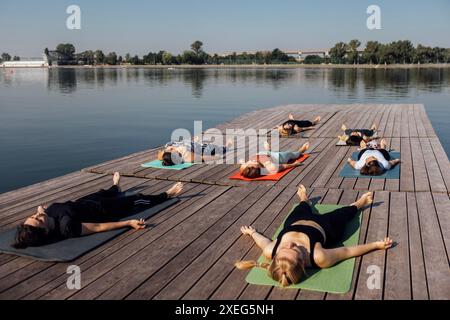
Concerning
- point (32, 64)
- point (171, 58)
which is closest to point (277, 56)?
point (171, 58)

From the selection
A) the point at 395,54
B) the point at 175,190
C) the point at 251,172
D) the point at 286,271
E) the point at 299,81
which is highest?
the point at 395,54

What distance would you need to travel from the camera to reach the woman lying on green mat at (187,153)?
9.34m

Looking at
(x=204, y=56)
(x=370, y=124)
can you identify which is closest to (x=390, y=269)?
(x=370, y=124)

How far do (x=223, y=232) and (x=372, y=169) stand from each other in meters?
3.65

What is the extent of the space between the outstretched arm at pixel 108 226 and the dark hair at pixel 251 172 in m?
2.72

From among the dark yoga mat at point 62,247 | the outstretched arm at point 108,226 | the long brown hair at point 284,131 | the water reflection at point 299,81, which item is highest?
the water reflection at point 299,81

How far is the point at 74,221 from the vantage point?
527 centimetres

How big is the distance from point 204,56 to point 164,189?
170m

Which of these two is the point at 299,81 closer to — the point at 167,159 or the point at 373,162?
the point at 167,159

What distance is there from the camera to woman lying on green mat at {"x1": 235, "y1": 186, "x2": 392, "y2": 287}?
4129 millimetres

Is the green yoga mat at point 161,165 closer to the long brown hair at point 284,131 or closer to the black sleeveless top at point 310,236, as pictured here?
the long brown hair at point 284,131

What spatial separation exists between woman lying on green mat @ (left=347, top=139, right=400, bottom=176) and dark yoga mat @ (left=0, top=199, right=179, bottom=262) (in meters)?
Result: 4.59

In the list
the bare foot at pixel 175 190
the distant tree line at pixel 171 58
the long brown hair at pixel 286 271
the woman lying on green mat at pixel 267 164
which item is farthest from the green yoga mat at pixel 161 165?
the distant tree line at pixel 171 58
